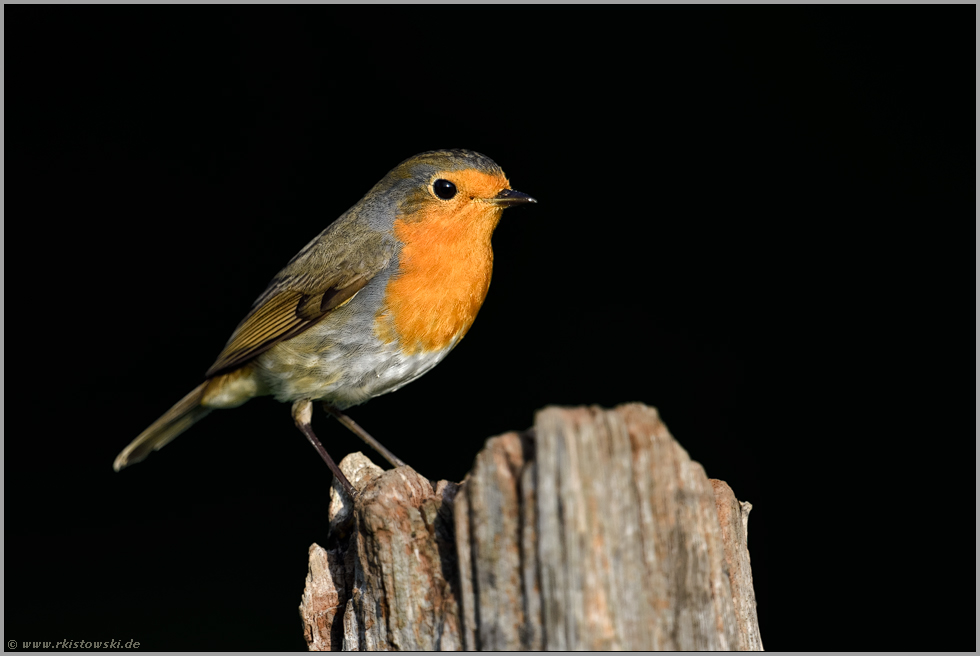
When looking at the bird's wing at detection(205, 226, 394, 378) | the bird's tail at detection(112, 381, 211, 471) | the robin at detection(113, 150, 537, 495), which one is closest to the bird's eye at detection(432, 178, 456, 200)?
the robin at detection(113, 150, 537, 495)

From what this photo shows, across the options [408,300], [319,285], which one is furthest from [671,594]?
[319,285]

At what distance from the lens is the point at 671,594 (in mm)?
1724

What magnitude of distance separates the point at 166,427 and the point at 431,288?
165cm

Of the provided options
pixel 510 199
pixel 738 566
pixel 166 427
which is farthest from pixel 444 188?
pixel 738 566

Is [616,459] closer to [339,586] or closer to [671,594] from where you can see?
[671,594]

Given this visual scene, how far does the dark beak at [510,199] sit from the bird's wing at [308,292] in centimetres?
50

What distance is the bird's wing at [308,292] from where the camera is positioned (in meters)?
3.37

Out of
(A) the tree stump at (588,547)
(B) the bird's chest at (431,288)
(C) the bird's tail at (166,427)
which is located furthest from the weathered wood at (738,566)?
(C) the bird's tail at (166,427)

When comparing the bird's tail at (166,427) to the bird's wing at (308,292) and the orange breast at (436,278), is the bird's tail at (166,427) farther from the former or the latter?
the orange breast at (436,278)

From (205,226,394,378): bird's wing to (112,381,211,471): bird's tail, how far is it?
25 centimetres

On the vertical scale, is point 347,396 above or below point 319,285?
below

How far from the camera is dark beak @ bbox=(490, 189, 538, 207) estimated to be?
10.8 feet

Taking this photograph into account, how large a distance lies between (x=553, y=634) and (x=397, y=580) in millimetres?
561

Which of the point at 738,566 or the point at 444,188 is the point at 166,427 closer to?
the point at 444,188
